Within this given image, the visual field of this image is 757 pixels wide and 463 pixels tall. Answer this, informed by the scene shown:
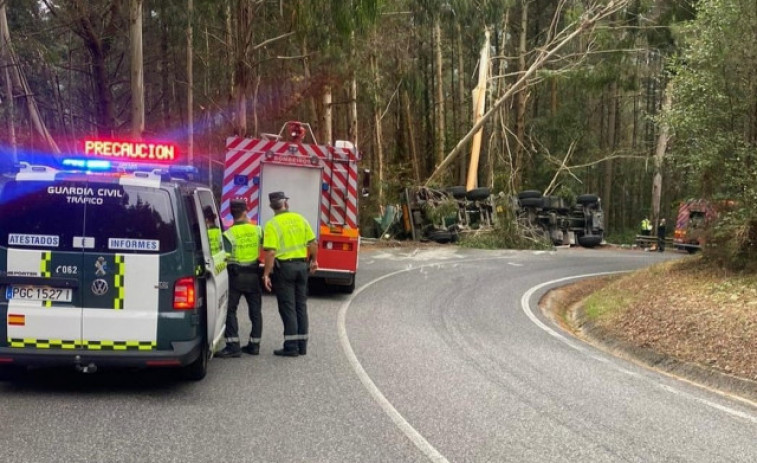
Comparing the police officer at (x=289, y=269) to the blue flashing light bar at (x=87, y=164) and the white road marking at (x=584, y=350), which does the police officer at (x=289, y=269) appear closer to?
the blue flashing light bar at (x=87, y=164)

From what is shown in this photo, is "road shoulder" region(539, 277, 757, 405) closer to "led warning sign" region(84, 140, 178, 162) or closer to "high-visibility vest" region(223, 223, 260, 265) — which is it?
"high-visibility vest" region(223, 223, 260, 265)

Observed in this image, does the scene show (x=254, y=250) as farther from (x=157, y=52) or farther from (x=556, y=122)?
(x=556, y=122)

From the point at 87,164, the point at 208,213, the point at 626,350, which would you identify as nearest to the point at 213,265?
the point at 208,213

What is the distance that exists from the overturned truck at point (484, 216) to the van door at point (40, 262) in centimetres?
2108

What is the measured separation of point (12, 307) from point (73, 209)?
2.98 ft

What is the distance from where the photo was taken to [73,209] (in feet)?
18.9

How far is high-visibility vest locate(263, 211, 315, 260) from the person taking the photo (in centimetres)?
787

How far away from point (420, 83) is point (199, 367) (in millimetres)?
28296

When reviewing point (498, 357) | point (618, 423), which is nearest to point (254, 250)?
point (498, 357)

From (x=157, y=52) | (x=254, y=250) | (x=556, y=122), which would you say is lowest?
(x=254, y=250)

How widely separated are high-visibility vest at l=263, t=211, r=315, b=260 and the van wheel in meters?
1.68

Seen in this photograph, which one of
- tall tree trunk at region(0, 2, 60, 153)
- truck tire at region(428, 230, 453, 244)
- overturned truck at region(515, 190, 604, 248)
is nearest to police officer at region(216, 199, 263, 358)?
tall tree trunk at region(0, 2, 60, 153)

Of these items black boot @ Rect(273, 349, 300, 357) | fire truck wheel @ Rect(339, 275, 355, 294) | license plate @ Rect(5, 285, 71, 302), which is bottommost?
fire truck wheel @ Rect(339, 275, 355, 294)

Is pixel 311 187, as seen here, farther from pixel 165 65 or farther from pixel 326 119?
pixel 165 65
